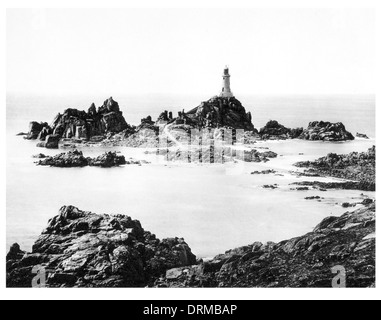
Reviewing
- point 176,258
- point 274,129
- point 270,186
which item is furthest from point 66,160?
point 274,129

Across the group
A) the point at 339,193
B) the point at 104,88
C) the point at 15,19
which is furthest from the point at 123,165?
the point at 339,193

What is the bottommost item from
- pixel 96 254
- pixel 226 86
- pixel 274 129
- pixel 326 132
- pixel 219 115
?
pixel 96 254

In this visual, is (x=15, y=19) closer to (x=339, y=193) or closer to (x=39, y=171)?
(x=39, y=171)

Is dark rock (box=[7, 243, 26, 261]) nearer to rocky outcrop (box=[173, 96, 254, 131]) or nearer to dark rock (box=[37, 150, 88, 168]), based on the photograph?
dark rock (box=[37, 150, 88, 168])

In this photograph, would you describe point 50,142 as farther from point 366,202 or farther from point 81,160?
point 366,202

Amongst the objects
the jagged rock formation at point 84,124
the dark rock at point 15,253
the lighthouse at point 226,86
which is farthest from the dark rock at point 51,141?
the lighthouse at point 226,86

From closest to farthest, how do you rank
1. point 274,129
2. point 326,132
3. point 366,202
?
point 366,202 < point 326,132 < point 274,129
